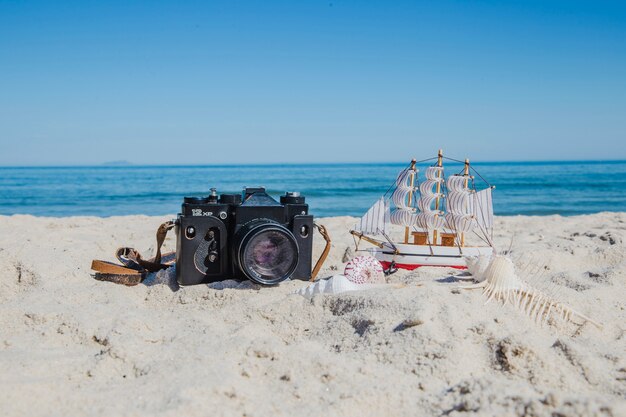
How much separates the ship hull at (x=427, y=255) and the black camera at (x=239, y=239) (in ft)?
1.99

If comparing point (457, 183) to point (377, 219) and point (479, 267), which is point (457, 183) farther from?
point (479, 267)

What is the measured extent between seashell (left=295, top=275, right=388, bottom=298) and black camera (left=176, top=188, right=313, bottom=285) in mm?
273

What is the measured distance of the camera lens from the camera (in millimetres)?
2871

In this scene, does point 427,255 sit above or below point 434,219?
below

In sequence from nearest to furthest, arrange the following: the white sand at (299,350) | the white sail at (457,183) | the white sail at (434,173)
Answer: the white sand at (299,350)
the white sail at (457,183)
the white sail at (434,173)

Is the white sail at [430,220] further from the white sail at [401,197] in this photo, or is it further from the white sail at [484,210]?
the white sail at [484,210]

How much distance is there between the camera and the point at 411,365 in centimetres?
192

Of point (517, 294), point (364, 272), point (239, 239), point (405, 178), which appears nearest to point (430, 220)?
point (405, 178)

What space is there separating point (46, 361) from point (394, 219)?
2426 millimetres

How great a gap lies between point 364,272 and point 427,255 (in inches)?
24.9

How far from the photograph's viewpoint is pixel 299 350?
Result: 2109 millimetres

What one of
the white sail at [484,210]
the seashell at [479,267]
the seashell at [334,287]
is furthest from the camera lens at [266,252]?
the white sail at [484,210]

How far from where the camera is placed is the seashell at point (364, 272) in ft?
9.50

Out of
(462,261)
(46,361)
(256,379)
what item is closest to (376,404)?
(256,379)
